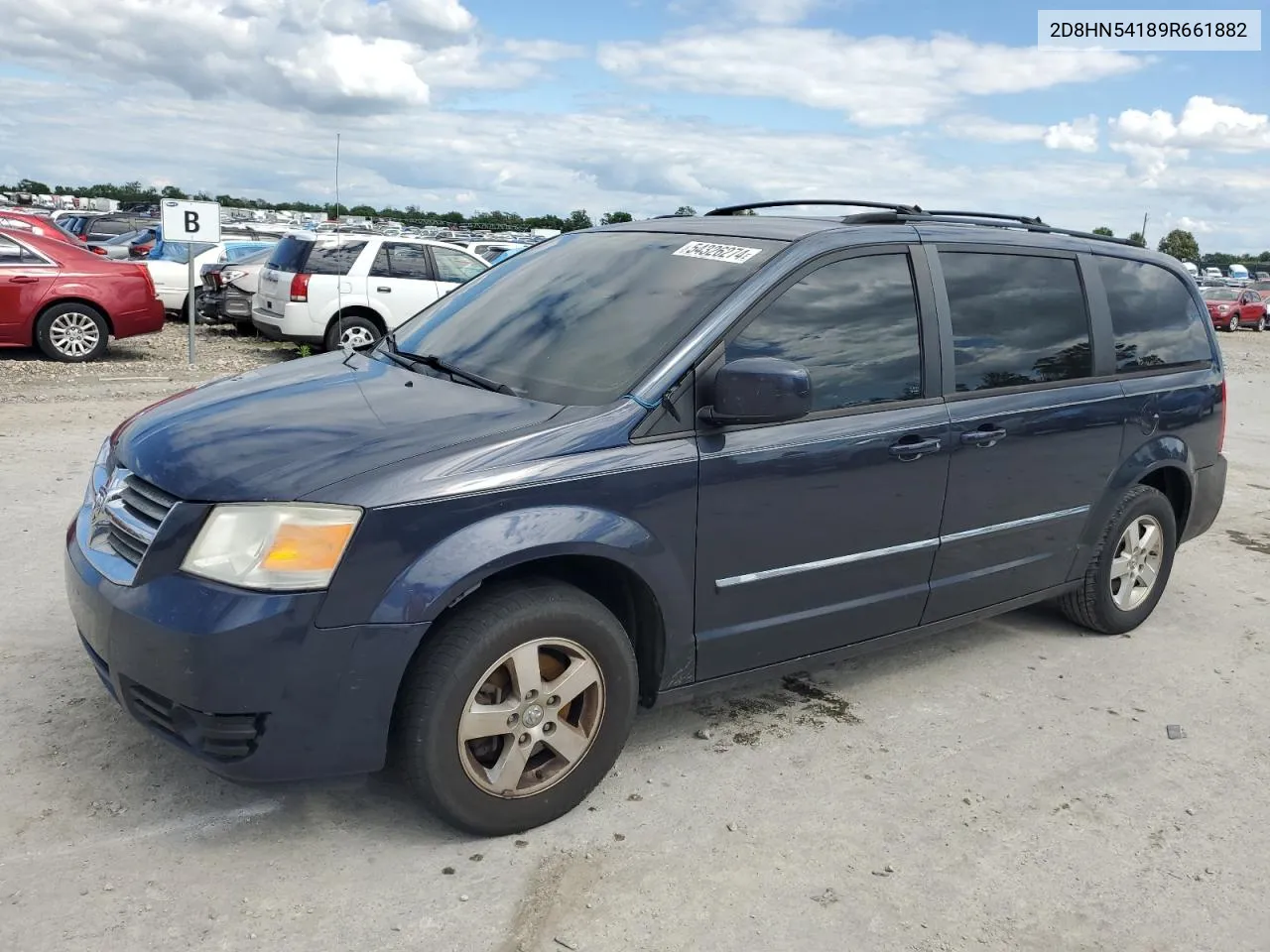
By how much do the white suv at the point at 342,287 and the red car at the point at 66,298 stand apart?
1.44 meters

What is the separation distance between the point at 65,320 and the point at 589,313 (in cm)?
1072

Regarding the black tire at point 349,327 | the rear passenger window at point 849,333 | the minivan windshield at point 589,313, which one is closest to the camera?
the minivan windshield at point 589,313

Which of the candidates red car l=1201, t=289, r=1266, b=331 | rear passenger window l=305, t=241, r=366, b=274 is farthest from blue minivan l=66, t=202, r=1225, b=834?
red car l=1201, t=289, r=1266, b=331

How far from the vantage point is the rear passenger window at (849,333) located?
3646mm

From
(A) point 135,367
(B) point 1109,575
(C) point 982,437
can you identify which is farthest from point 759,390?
(A) point 135,367

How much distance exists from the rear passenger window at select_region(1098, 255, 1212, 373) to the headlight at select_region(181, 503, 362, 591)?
3.58 m

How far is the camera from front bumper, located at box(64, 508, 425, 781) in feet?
8.96

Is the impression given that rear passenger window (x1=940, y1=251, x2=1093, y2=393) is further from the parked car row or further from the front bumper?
the parked car row

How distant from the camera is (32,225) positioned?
41.6 feet

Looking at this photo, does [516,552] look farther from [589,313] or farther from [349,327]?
[349,327]

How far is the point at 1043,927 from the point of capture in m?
2.92

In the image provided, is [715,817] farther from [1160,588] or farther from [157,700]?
[1160,588]

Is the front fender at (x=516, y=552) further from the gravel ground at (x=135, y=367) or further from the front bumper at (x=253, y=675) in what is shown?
the gravel ground at (x=135, y=367)

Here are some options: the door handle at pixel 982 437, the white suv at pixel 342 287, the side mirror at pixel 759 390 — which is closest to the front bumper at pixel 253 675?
the side mirror at pixel 759 390
